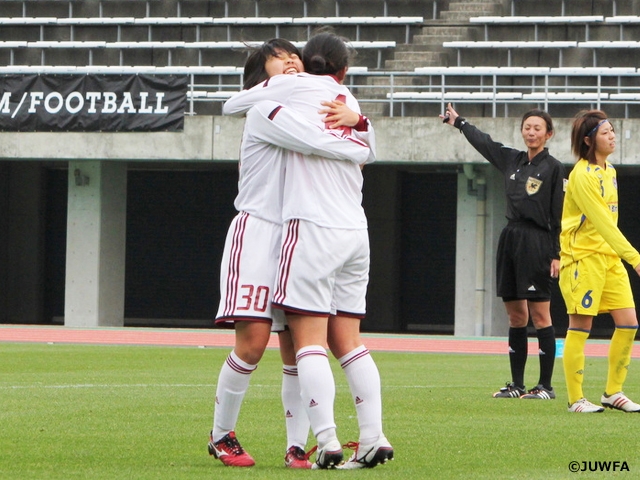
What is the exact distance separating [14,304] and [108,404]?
73.3 feet

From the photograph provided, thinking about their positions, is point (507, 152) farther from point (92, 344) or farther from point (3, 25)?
point (3, 25)

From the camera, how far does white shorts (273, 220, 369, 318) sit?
5.50 m

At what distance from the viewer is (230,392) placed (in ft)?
19.0

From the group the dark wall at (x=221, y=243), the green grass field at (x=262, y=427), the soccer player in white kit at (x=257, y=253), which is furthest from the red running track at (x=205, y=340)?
the soccer player in white kit at (x=257, y=253)

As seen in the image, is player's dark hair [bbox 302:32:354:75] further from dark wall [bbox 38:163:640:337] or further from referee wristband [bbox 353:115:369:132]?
dark wall [bbox 38:163:640:337]

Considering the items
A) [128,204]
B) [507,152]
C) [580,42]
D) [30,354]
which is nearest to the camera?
[507,152]

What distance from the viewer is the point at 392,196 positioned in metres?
28.2

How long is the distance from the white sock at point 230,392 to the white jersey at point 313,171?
699 millimetres

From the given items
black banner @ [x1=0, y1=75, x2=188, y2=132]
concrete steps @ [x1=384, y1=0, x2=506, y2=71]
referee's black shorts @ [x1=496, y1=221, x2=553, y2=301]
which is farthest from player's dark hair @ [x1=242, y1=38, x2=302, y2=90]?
concrete steps @ [x1=384, y1=0, x2=506, y2=71]

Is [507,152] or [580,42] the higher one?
[580,42]

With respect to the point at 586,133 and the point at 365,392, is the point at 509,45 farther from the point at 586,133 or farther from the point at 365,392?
the point at 365,392

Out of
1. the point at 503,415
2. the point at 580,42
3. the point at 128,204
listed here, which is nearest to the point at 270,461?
the point at 503,415

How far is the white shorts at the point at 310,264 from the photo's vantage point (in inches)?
217

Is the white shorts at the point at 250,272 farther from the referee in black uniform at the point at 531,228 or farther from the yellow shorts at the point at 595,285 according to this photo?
the referee in black uniform at the point at 531,228
